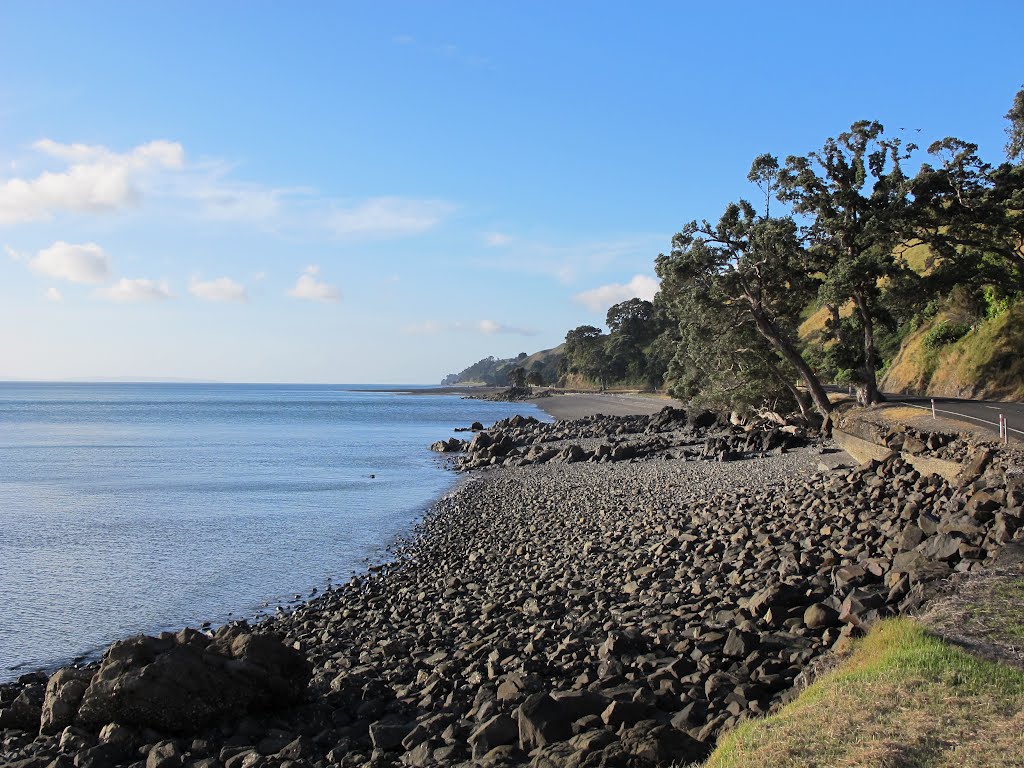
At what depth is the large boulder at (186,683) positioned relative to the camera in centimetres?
902

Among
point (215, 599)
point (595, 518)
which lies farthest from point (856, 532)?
point (215, 599)

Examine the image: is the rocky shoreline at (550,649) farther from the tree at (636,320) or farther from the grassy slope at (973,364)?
the tree at (636,320)

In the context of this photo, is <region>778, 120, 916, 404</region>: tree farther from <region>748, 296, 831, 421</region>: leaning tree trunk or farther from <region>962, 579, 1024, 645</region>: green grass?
<region>962, 579, 1024, 645</region>: green grass

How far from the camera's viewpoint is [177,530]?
25.1 m

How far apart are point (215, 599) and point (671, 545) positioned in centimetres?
933

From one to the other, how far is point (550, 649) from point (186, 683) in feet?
14.2

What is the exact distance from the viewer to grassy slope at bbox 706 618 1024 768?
5.52 metres

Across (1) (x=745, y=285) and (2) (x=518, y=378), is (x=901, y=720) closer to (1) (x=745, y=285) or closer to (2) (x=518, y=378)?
(1) (x=745, y=285)

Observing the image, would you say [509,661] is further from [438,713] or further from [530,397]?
[530,397]

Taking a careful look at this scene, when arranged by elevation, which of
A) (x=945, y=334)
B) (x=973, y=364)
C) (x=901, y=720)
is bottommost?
(x=901, y=720)

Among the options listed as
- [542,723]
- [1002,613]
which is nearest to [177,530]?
[542,723]

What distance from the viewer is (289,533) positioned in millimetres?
24125

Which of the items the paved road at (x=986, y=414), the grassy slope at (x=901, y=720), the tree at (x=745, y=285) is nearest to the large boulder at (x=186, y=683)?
the grassy slope at (x=901, y=720)

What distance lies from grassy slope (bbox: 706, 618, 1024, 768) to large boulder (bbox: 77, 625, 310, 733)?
216 inches
